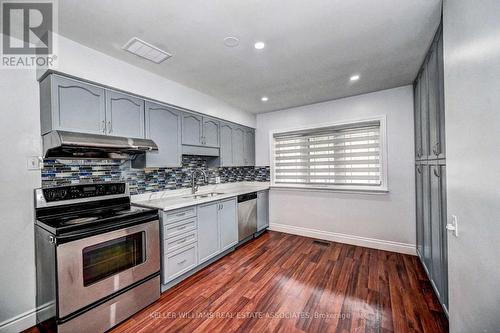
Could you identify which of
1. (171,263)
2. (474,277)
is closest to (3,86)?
(171,263)

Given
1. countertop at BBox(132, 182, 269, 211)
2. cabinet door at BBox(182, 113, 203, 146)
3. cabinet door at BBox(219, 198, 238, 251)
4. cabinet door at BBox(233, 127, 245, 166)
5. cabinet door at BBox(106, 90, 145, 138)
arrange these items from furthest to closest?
cabinet door at BBox(233, 127, 245, 166) → cabinet door at BBox(219, 198, 238, 251) → cabinet door at BBox(182, 113, 203, 146) → countertop at BBox(132, 182, 269, 211) → cabinet door at BBox(106, 90, 145, 138)

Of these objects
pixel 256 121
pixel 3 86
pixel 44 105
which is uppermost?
pixel 256 121

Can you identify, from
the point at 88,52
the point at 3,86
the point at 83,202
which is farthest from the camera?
the point at 83,202

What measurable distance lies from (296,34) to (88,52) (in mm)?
1899

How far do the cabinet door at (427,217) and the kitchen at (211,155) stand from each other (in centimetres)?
5

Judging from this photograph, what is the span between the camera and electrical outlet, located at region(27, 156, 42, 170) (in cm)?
180

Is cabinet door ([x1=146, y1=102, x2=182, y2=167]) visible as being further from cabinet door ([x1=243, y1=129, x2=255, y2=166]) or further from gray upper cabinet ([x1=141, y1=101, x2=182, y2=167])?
cabinet door ([x1=243, y1=129, x2=255, y2=166])

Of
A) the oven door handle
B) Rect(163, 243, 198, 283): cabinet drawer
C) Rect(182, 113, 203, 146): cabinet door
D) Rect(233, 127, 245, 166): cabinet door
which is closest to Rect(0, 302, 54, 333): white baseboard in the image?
the oven door handle

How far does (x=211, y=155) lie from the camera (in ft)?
10.9

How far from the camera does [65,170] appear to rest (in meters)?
1.99

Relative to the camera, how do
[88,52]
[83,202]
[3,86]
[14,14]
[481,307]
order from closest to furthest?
1. [481,307]
2. [14,14]
3. [3,86]
4. [88,52]
5. [83,202]

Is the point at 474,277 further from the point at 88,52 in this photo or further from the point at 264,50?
the point at 88,52

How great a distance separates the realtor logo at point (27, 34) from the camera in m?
1.47

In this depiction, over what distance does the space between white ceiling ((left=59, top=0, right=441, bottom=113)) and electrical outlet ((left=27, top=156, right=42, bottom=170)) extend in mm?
1106
